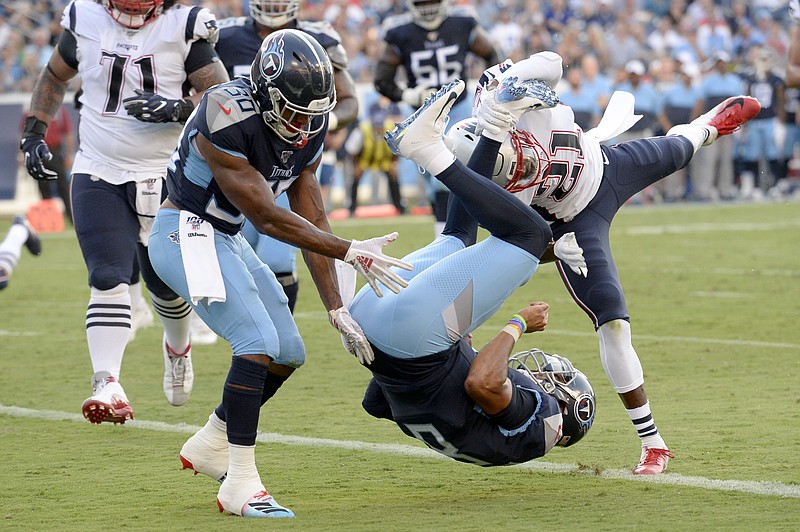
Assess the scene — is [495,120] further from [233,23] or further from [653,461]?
[233,23]

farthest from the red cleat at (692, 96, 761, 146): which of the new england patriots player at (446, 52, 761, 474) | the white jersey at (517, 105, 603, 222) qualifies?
the white jersey at (517, 105, 603, 222)

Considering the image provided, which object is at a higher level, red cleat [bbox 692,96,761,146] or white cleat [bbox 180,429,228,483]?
red cleat [bbox 692,96,761,146]

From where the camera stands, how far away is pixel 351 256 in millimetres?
4105

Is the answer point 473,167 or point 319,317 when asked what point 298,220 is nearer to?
point 473,167

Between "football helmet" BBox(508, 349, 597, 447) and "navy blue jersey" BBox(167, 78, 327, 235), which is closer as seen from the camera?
"navy blue jersey" BBox(167, 78, 327, 235)

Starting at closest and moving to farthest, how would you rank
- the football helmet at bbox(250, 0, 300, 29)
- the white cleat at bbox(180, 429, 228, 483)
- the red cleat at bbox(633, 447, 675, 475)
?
the white cleat at bbox(180, 429, 228, 483) → the red cleat at bbox(633, 447, 675, 475) → the football helmet at bbox(250, 0, 300, 29)

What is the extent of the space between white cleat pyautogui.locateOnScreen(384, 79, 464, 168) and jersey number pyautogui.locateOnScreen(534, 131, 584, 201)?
0.62m

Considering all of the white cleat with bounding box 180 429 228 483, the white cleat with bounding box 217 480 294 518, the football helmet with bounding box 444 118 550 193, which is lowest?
the white cleat with bounding box 180 429 228 483

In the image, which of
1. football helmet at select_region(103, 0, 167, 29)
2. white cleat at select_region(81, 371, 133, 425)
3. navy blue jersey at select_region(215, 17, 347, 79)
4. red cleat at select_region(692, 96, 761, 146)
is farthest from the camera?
navy blue jersey at select_region(215, 17, 347, 79)

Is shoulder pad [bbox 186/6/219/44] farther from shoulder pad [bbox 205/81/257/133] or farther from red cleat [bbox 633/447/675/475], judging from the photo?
red cleat [bbox 633/447/675/475]

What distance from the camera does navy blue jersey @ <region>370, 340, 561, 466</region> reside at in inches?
169

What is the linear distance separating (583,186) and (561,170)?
13 centimetres

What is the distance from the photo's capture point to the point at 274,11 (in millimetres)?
7281

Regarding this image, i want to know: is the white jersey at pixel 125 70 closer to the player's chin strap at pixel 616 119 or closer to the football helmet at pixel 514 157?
the football helmet at pixel 514 157
